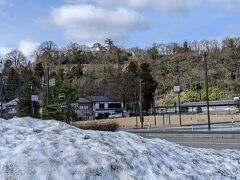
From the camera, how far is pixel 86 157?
5348mm

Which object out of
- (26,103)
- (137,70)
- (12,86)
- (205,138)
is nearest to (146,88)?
(137,70)

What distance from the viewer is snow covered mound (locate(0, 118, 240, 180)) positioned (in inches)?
195

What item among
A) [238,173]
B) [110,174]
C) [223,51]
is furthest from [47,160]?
[223,51]

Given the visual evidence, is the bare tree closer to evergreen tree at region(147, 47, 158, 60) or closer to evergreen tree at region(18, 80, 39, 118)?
evergreen tree at region(147, 47, 158, 60)

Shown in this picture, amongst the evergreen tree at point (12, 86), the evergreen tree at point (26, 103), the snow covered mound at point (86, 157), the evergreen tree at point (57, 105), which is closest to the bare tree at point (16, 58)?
the evergreen tree at point (12, 86)

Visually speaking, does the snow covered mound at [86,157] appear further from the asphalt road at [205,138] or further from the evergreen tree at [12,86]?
the evergreen tree at [12,86]

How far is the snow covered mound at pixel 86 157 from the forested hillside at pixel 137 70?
8906 cm

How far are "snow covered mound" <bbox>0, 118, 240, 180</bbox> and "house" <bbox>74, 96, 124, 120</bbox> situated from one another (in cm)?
9899

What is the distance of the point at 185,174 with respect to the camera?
589 cm

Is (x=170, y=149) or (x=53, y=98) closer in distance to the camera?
(x=170, y=149)

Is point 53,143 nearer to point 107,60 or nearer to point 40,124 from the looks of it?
point 40,124

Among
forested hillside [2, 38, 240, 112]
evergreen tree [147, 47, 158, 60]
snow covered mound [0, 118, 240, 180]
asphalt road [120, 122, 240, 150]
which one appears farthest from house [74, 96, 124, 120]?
snow covered mound [0, 118, 240, 180]

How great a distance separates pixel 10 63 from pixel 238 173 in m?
140

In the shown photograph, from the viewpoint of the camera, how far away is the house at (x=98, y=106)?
106656 millimetres
